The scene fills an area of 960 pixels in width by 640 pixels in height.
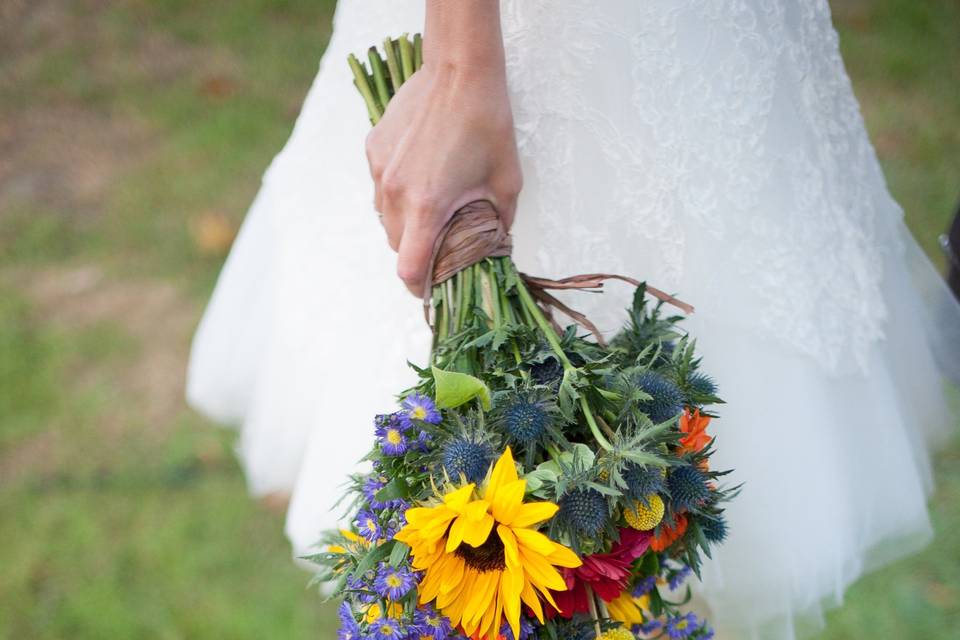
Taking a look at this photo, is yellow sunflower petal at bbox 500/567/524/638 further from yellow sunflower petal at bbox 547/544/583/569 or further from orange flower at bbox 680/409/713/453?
orange flower at bbox 680/409/713/453

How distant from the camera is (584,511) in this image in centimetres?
85

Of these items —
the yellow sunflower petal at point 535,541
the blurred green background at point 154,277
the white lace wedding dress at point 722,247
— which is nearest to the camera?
the yellow sunflower petal at point 535,541

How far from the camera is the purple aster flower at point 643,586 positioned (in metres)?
1.05

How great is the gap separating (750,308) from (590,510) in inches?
18.4

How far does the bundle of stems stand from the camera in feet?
Result: 3.11

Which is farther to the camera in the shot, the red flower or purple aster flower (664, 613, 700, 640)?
purple aster flower (664, 613, 700, 640)

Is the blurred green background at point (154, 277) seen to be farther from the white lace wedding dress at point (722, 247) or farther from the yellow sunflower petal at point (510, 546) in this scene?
the yellow sunflower petal at point (510, 546)

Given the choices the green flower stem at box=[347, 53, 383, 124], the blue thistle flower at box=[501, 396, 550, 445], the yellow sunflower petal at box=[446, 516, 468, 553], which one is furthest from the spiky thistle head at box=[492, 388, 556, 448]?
the green flower stem at box=[347, 53, 383, 124]

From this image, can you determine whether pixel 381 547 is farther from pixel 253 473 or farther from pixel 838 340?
pixel 253 473

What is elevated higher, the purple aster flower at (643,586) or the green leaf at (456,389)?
the green leaf at (456,389)

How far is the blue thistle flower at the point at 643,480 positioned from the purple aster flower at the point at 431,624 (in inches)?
9.1

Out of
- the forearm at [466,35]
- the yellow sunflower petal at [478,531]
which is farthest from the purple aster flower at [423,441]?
the forearm at [466,35]

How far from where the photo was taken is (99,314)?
275 cm

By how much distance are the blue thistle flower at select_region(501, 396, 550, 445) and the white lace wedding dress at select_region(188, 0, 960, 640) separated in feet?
1.09
